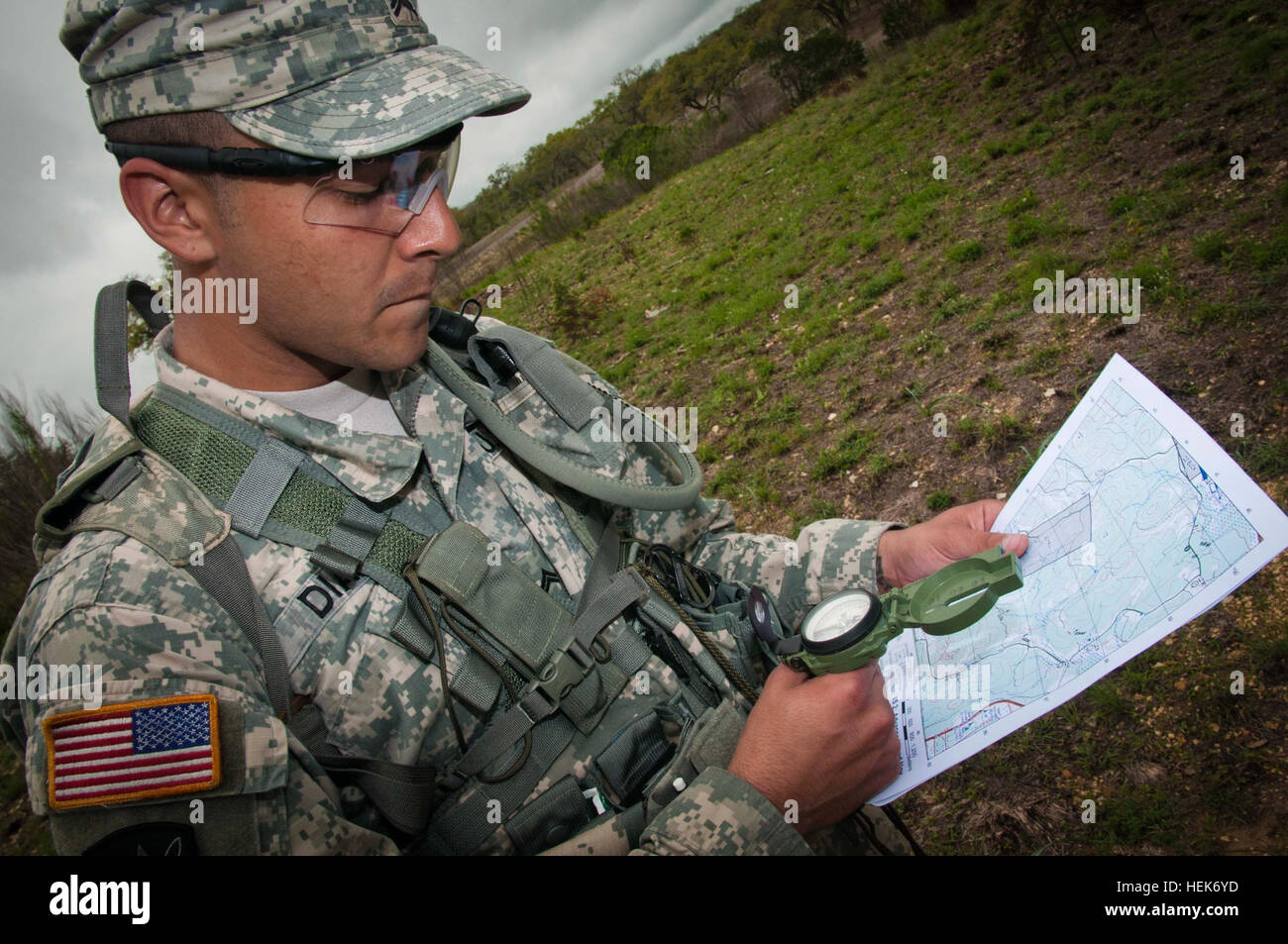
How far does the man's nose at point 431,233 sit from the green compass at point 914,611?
3.72ft

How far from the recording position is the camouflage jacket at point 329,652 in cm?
113

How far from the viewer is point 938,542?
1.73 meters

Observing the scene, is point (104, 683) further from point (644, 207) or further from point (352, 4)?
point (644, 207)

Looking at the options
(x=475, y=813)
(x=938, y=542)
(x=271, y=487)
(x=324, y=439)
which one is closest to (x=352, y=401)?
(x=324, y=439)

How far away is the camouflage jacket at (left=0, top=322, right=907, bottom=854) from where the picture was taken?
1.13 m

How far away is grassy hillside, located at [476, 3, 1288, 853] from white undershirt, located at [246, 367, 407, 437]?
2.52m

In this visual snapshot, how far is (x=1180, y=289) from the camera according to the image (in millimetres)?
4043

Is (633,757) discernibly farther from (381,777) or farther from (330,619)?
(330,619)

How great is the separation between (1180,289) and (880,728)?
4.03 meters

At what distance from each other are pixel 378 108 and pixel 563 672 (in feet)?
3.94

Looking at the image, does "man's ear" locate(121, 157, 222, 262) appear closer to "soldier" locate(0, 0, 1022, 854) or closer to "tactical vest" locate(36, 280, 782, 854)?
"soldier" locate(0, 0, 1022, 854)

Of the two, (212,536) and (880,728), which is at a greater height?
(212,536)

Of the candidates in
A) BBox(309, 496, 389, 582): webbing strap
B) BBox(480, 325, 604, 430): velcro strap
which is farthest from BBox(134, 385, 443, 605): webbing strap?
BBox(480, 325, 604, 430): velcro strap
